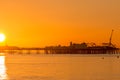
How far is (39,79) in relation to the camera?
153 feet

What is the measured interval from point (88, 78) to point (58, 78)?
3.47 meters

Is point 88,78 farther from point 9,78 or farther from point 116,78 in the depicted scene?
point 9,78

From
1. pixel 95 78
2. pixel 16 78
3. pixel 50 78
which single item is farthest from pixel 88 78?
pixel 16 78

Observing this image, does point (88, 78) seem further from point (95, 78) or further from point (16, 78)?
point (16, 78)

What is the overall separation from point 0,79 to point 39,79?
4.40 metres

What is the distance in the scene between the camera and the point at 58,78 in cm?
4803

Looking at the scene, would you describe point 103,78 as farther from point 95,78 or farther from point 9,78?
point 9,78

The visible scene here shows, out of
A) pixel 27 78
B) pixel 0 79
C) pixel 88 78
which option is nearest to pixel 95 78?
pixel 88 78

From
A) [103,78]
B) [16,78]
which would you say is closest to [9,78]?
[16,78]

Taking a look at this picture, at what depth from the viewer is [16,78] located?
1897 inches

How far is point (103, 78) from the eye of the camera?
4881 centimetres

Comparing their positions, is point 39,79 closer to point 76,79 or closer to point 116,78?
point 76,79

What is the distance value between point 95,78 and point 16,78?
888 cm

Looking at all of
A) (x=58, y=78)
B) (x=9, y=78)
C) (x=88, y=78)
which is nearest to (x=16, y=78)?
(x=9, y=78)
